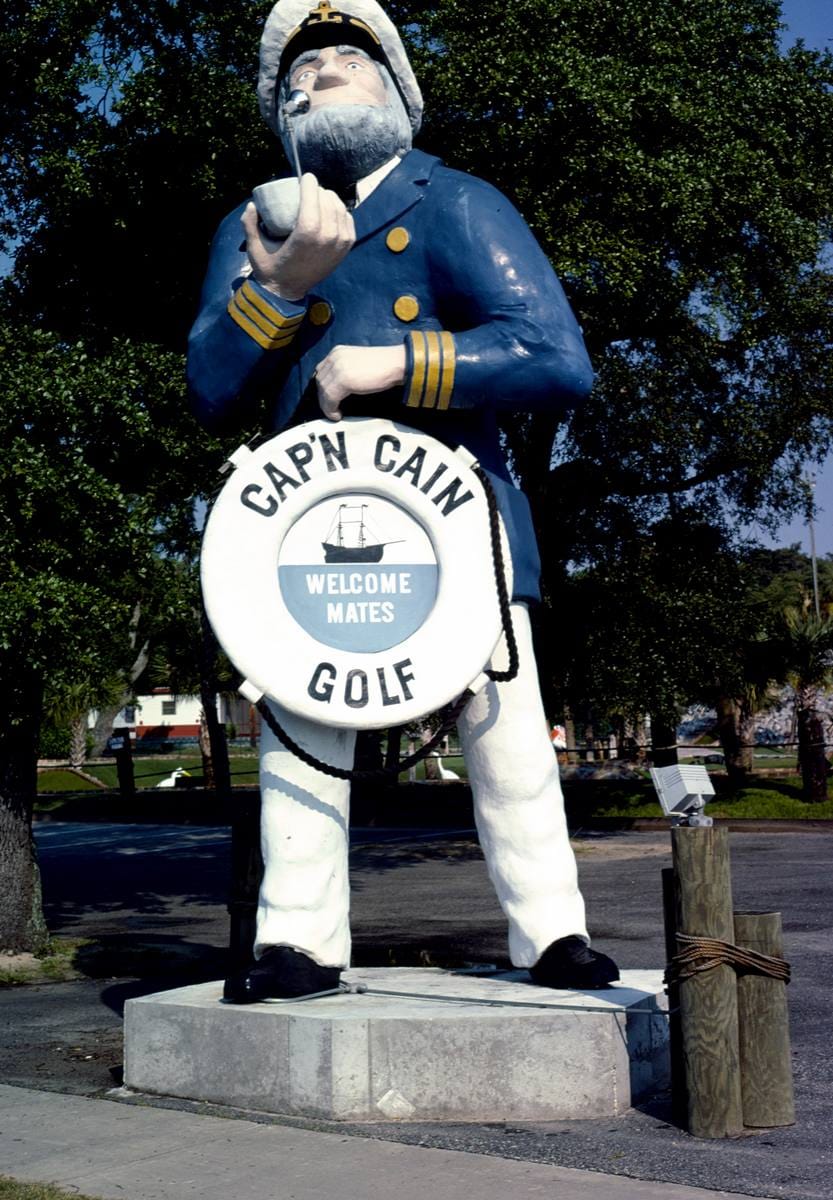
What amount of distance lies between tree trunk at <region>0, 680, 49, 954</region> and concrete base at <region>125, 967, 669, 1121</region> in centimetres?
449

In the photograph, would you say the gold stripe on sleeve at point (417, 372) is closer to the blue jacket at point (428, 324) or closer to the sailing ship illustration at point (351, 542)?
the blue jacket at point (428, 324)

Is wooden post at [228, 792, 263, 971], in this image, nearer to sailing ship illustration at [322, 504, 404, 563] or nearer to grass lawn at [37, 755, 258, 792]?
sailing ship illustration at [322, 504, 404, 563]

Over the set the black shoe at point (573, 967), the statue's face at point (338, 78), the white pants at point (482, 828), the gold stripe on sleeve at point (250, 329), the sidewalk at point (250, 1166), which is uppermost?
the statue's face at point (338, 78)

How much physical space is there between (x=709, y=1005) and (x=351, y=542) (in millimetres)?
1766

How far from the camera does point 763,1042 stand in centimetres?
411

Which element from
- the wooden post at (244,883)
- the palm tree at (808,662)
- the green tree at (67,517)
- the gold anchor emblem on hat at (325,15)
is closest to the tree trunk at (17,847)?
the green tree at (67,517)

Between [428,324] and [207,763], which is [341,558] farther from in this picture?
[207,763]

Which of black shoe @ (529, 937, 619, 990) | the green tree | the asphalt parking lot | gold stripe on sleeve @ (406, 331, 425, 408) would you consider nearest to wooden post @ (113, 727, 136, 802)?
the asphalt parking lot

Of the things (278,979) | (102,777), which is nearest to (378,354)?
(278,979)

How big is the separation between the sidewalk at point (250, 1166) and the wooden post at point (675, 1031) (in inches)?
20.4

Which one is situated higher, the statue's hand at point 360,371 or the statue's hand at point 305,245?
the statue's hand at point 305,245

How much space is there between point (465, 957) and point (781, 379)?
Answer: 10443 mm

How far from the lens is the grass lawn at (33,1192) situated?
3604 millimetres

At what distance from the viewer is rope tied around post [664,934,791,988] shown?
4.05 meters
